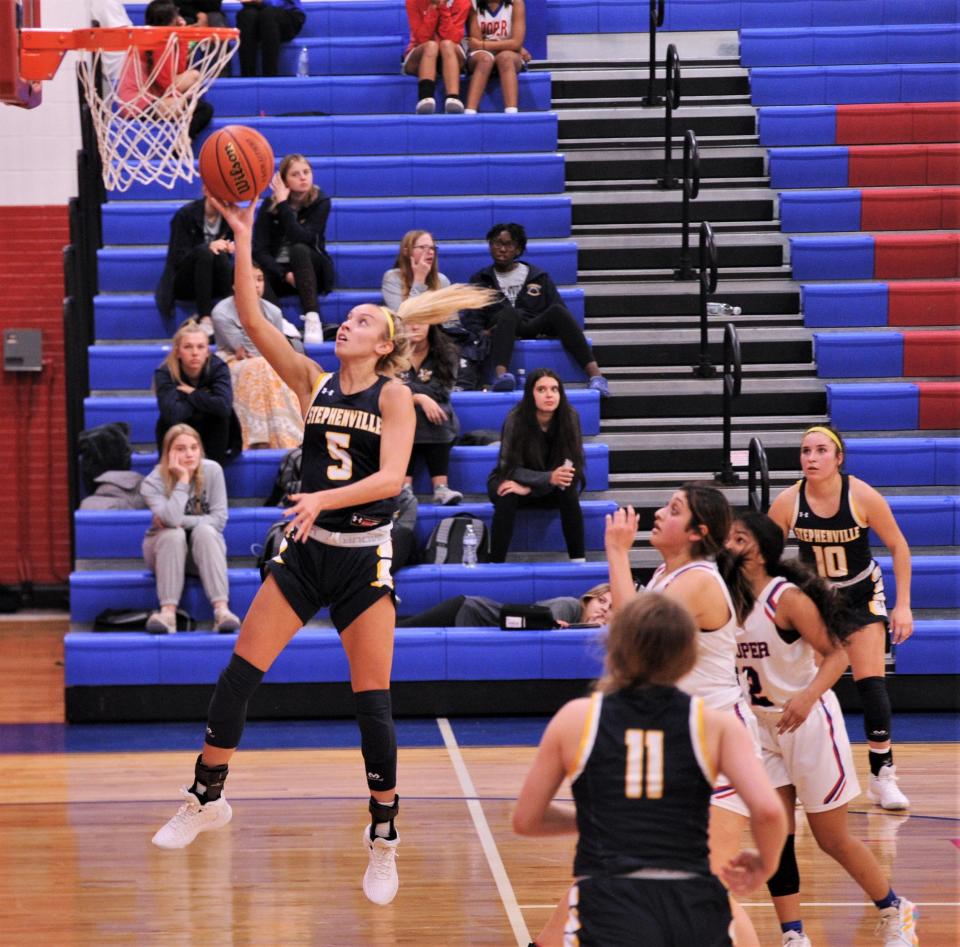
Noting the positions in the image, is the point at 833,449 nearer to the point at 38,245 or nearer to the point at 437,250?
the point at 437,250

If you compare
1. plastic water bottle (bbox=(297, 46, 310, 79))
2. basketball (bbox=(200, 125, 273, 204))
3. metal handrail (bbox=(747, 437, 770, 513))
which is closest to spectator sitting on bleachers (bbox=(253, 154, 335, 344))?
plastic water bottle (bbox=(297, 46, 310, 79))

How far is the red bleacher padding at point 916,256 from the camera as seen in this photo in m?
9.99

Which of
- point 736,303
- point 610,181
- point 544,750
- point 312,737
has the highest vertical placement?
point 610,181

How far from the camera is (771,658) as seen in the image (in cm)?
462

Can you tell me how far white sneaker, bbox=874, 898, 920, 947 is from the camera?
453 cm

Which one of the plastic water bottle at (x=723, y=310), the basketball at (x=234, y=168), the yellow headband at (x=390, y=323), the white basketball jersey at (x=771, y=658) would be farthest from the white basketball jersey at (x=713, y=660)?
the plastic water bottle at (x=723, y=310)

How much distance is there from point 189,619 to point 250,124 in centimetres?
394

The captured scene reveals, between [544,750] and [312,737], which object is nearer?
[544,750]

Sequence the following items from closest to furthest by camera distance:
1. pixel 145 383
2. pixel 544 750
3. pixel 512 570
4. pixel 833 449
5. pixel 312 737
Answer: pixel 544 750
pixel 833 449
pixel 312 737
pixel 512 570
pixel 145 383

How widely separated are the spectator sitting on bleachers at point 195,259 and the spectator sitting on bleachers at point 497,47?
7.41 feet

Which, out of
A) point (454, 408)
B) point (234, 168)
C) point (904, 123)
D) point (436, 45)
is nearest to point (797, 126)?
point (904, 123)

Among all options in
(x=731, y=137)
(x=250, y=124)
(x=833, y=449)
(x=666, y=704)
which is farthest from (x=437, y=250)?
(x=666, y=704)

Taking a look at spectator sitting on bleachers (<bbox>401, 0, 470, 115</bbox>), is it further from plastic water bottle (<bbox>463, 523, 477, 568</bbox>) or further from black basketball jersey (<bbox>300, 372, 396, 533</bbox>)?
black basketball jersey (<bbox>300, 372, 396, 533</bbox>)

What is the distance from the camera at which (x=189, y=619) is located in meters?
7.95
